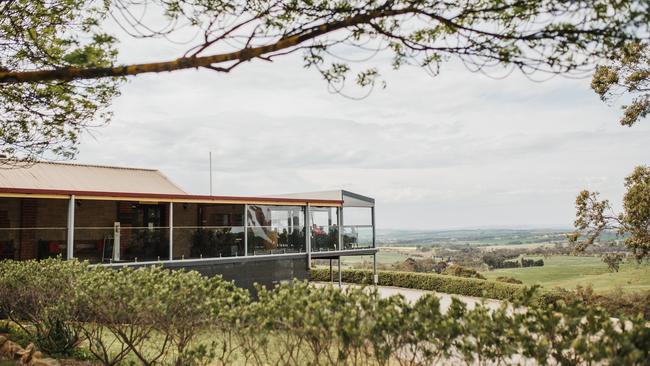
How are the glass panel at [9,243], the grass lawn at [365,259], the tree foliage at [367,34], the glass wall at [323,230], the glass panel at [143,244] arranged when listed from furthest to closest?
the grass lawn at [365,259]
the glass wall at [323,230]
the glass panel at [143,244]
the glass panel at [9,243]
the tree foliage at [367,34]

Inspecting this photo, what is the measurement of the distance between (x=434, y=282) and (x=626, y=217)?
9.40 metres

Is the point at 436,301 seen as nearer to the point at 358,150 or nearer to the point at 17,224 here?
the point at 17,224

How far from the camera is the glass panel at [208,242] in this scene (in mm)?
15852

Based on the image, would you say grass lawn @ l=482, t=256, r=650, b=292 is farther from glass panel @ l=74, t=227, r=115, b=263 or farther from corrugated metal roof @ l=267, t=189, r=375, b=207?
glass panel @ l=74, t=227, r=115, b=263

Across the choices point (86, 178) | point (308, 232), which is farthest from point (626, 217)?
point (86, 178)

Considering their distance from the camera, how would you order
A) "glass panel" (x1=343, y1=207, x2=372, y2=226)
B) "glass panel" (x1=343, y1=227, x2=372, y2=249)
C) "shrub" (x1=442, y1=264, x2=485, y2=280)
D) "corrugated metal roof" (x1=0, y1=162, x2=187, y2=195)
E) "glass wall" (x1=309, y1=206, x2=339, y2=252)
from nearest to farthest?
"corrugated metal roof" (x1=0, y1=162, x2=187, y2=195) < "glass wall" (x1=309, y1=206, x2=339, y2=252) < "glass panel" (x1=343, y1=227, x2=372, y2=249) < "glass panel" (x1=343, y1=207, x2=372, y2=226) < "shrub" (x1=442, y1=264, x2=485, y2=280)

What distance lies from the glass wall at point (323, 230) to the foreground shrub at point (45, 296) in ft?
35.1

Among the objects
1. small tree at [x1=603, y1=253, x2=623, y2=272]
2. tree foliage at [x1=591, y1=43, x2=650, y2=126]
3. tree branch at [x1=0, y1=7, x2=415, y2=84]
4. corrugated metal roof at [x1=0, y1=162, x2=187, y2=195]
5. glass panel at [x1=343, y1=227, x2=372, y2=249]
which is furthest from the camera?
glass panel at [x1=343, y1=227, x2=372, y2=249]

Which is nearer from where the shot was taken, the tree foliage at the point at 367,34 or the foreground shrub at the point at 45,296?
the tree foliage at the point at 367,34

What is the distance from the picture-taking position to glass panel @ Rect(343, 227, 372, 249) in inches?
829

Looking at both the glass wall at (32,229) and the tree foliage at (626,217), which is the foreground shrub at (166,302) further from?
the tree foliage at (626,217)

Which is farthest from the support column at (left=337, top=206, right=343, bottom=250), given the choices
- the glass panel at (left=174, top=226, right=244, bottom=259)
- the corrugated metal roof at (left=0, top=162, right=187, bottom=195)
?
the corrugated metal roof at (left=0, top=162, right=187, bottom=195)

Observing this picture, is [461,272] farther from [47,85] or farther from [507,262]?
[507,262]

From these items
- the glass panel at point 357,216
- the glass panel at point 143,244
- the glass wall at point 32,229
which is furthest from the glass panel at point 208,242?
the glass panel at point 357,216
